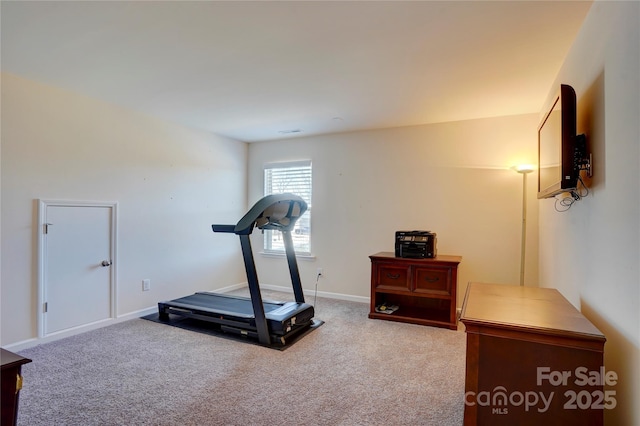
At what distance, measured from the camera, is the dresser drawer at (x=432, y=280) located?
11.6ft

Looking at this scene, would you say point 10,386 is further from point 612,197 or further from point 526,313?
point 612,197

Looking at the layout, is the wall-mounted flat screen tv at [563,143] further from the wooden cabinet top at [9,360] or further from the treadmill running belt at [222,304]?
the treadmill running belt at [222,304]

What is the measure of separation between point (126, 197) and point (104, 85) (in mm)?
1230

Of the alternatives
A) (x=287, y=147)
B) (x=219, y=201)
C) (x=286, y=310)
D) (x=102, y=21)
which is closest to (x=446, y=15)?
(x=102, y=21)


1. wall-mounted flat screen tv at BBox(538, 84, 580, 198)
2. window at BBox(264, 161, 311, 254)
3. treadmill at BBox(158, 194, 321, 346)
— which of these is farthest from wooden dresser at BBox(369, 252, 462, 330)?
wall-mounted flat screen tv at BBox(538, 84, 580, 198)

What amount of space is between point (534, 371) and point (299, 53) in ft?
7.79

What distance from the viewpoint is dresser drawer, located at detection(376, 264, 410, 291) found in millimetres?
3740

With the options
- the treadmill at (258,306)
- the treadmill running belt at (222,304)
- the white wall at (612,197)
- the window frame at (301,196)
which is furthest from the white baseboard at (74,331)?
the white wall at (612,197)

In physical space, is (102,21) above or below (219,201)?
above

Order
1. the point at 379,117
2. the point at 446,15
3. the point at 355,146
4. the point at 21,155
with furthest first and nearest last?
the point at 355,146
the point at 379,117
the point at 21,155
the point at 446,15

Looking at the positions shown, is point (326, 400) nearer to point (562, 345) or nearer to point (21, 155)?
point (562, 345)

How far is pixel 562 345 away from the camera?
1.36 metres

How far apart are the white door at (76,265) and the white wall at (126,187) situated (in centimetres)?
10

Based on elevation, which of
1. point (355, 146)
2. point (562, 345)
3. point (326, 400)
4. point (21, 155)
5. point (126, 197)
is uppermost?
point (355, 146)
